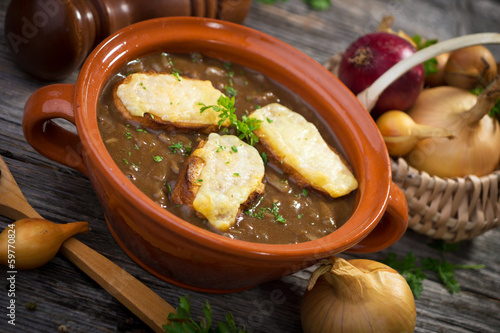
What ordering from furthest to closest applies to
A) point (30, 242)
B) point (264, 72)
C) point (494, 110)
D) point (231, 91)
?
point (494, 110) < point (264, 72) < point (231, 91) < point (30, 242)

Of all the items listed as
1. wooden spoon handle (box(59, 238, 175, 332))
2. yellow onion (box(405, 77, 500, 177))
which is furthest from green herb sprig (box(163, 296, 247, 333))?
yellow onion (box(405, 77, 500, 177))

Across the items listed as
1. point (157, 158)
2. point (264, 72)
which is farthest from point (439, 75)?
point (157, 158)

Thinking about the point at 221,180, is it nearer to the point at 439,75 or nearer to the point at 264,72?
the point at 264,72

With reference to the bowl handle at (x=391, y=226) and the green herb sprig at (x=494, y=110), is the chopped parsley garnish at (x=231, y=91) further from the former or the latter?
the green herb sprig at (x=494, y=110)

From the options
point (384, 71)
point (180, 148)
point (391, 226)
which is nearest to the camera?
point (180, 148)

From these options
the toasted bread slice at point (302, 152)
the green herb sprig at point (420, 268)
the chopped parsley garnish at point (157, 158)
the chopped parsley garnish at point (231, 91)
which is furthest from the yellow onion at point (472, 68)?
the chopped parsley garnish at point (157, 158)

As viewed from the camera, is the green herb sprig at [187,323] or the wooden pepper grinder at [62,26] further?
the wooden pepper grinder at [62,26]

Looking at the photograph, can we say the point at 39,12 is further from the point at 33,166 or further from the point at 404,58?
the point at 404,58
